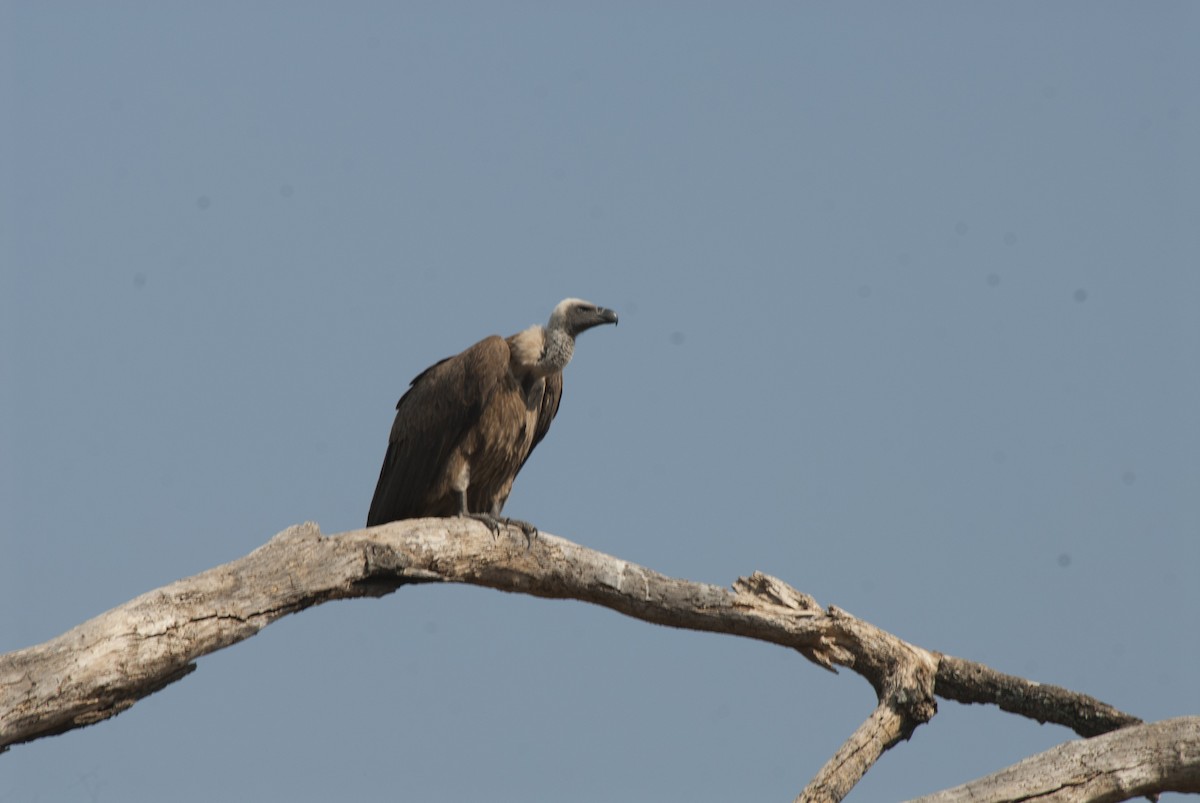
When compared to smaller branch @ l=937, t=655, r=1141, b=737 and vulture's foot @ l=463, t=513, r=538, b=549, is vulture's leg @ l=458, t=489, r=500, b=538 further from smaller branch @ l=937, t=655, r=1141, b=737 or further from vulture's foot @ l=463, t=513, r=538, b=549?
smaller branch @ l=937, t=655, r=1141, b=737

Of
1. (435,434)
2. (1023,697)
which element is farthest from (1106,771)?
(435,434)

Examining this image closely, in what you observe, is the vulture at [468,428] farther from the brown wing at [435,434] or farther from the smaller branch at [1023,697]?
the smaller branch at [1023,697]

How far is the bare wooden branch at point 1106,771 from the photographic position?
6.22m

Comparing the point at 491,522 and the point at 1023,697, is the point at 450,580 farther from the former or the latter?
the point at 1023,697

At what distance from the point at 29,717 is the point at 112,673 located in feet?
1.14

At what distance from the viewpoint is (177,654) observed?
5703 mm

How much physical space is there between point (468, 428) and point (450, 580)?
1.61m

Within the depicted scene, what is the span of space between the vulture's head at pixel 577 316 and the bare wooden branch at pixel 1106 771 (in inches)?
159

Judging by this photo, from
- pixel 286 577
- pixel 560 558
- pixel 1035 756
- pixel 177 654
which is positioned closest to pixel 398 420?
pixel 560 558

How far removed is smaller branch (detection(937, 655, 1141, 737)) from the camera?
7.13 m

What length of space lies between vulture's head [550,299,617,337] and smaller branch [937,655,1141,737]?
322 centimetres

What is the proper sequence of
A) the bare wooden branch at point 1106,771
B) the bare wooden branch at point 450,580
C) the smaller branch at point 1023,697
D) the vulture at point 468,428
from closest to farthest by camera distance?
the bare wooden branch at point 450,580 → the bare wooden branch at point 1106,771 → the smaller branch at point 1023,697 → the vulture at point 468,428

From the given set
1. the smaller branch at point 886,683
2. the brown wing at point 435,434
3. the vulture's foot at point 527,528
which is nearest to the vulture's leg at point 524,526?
the vulture's foot at point 527,528

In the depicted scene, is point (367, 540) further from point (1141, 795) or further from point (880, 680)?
point (1141, 795)
